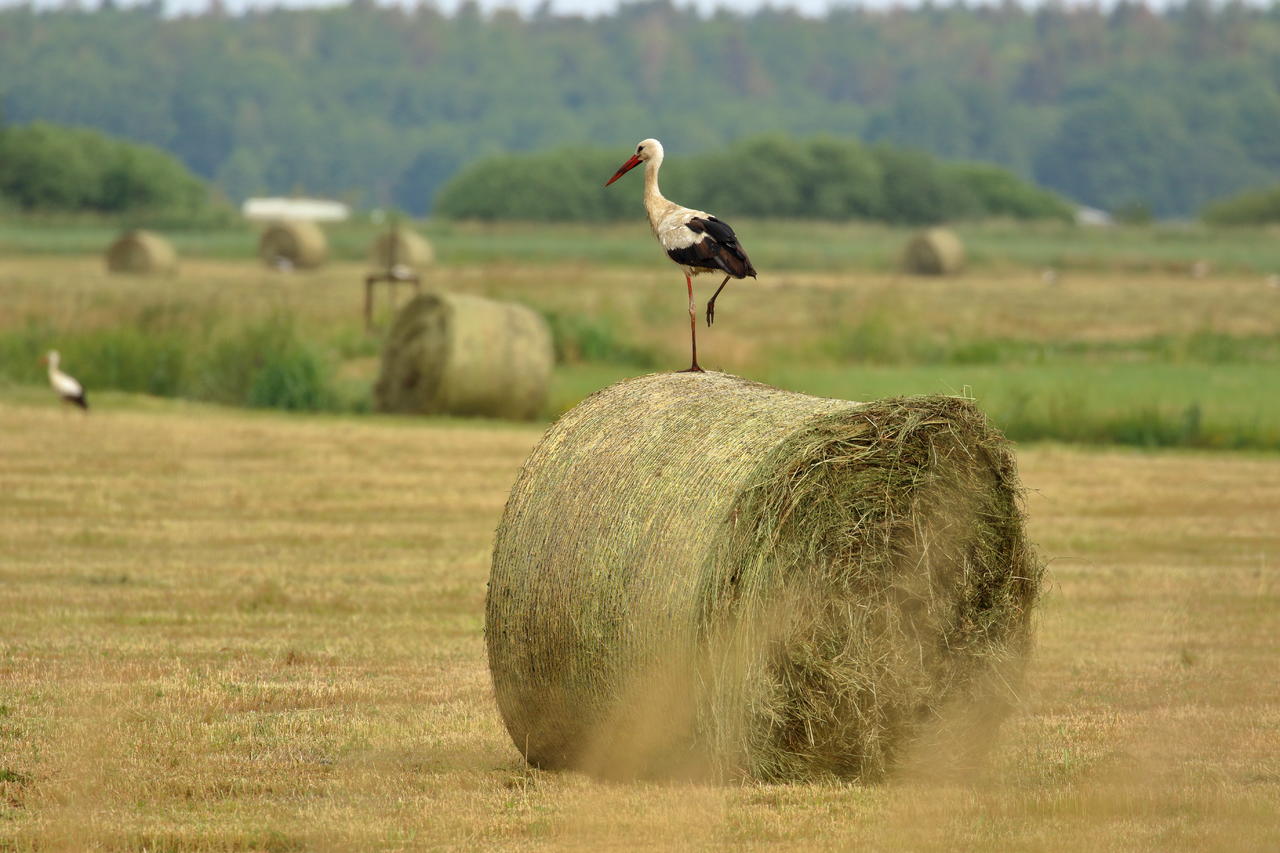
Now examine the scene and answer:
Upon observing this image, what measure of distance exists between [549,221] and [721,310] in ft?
194

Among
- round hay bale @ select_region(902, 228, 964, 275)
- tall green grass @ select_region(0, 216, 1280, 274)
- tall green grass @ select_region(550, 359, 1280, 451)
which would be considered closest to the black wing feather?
tall green grass @ select_region(550, 359, 1280, 451)

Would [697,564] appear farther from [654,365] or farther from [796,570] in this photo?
[654,365]

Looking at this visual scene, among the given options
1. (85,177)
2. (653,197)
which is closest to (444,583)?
(653,197)

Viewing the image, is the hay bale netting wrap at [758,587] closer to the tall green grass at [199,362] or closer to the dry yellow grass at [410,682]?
the dry yellow grass at [410,682]

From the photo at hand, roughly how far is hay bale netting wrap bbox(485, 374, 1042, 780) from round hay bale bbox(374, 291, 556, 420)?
1708 cm

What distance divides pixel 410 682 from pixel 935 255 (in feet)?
149

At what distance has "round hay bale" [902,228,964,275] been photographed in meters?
54.9

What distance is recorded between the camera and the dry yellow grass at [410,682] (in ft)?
25.9

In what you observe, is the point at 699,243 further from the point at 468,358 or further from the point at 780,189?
the point at 780,189

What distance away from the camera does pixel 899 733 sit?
874cm

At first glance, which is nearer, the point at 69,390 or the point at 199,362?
the point at 69,390

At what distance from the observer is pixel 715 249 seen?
30.0 ft

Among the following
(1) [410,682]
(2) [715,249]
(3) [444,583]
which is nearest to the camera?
(2) [715,249]

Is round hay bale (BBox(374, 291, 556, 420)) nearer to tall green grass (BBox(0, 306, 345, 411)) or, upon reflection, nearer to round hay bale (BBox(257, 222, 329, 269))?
tall green grass (BBox(0, 306, 345, 411))
